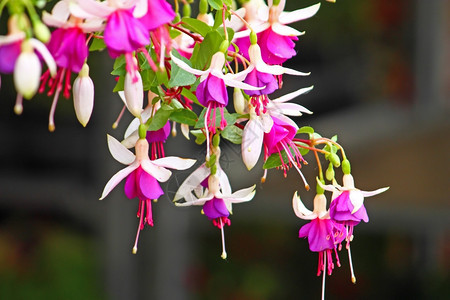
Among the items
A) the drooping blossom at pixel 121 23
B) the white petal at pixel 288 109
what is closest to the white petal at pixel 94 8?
the drooping blossom at pixel 121 23

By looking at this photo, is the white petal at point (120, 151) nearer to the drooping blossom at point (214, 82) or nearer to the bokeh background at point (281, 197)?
the drooping blossom at point (214, 82)

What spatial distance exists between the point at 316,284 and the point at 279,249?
0.21m

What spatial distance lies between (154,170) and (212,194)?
0.08m

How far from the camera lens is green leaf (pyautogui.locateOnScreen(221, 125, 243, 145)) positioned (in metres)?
0.66

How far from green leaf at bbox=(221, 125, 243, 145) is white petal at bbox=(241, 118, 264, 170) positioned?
0.11 ft

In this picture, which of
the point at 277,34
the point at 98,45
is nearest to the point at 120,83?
the point at 98,45

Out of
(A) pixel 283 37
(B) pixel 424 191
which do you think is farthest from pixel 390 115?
(A) pixel 283 37

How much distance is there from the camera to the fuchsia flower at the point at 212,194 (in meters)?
0.69

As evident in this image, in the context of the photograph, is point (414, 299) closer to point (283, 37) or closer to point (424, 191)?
point (424, 191)

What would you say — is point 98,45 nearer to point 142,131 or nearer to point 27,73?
point 142,131

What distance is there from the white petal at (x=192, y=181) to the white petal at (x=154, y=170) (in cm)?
8

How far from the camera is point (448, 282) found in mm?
2637

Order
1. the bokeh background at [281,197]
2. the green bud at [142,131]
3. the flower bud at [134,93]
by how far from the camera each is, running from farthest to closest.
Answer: the bokeh background at [281,197], the green bud at [142,131], the flower bud at [134,93]

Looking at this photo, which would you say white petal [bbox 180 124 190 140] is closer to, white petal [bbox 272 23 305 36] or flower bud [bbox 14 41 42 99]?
white petal [bbox 272 23 305 36]
